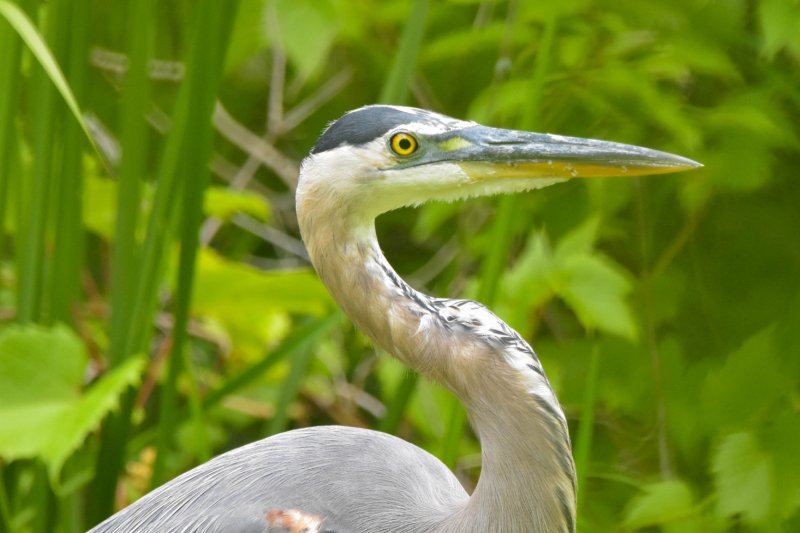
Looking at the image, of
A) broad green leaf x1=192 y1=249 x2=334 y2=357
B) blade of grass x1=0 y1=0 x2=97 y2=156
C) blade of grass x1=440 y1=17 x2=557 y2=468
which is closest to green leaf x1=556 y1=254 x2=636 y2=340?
blade of grass x1=440 y1=17 x2=557 y2=468

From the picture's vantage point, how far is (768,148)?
236cm

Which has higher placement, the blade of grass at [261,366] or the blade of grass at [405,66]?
the blade of grass at [405,66]

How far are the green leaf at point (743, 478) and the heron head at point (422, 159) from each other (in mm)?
634

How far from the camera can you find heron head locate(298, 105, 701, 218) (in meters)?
1.53

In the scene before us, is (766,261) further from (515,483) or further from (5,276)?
(5,276)

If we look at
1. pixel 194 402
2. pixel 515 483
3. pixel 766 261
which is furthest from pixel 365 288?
pixel 766 261

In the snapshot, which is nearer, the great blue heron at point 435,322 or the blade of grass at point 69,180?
the great blue heron at point 435,322

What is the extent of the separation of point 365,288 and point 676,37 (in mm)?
1020

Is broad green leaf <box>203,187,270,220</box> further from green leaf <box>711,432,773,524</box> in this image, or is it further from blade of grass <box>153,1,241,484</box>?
green leaf <box>711,432,773,524</box>

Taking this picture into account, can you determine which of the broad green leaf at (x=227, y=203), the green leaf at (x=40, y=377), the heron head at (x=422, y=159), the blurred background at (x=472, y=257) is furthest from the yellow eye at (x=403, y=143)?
the broad green leaf at (x=227, y=203)

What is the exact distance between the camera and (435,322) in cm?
152

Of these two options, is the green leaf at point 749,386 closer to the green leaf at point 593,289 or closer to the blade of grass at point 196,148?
the green leaf at point 593,289

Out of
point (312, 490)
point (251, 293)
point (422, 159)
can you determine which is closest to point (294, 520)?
point (312, 490)

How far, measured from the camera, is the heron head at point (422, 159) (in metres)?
1.53
